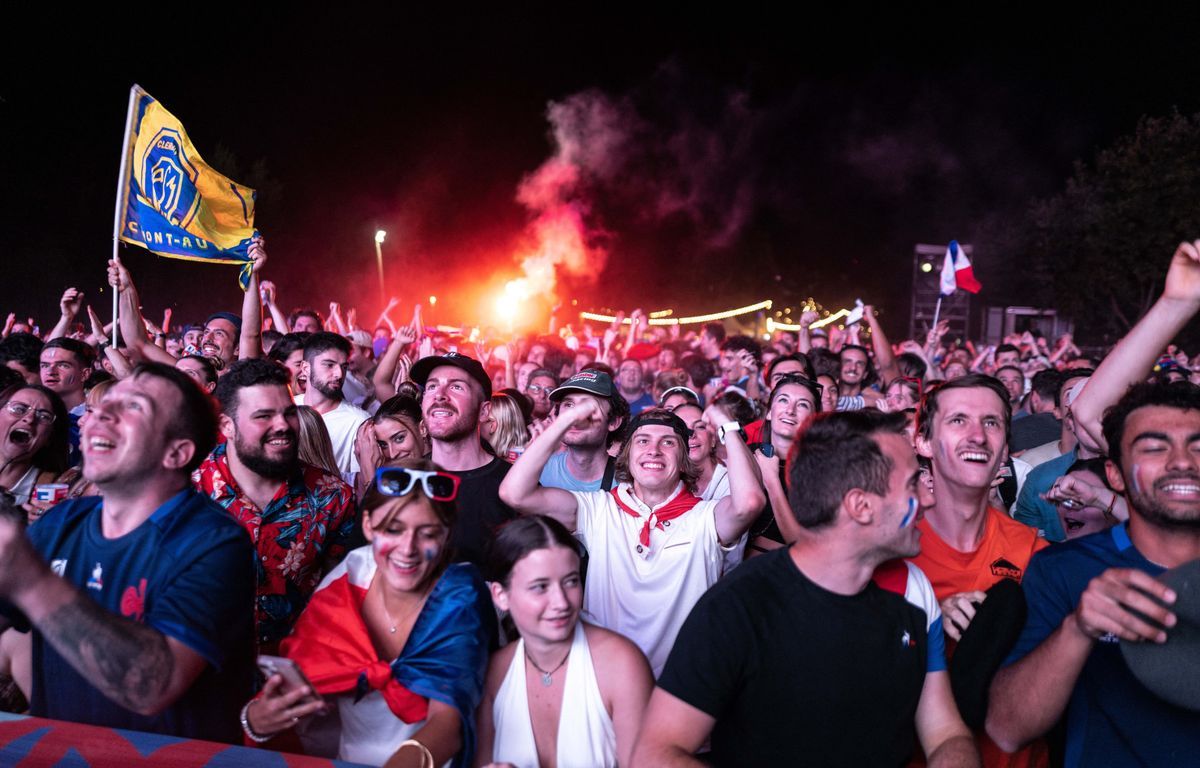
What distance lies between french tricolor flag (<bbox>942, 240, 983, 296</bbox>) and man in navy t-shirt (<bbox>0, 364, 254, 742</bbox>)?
12238mm

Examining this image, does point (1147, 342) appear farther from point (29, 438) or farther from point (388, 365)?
point (388, 365)

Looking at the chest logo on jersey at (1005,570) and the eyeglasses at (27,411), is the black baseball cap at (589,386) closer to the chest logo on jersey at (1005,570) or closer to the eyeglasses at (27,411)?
the chest logo on jersey at (1005,570)

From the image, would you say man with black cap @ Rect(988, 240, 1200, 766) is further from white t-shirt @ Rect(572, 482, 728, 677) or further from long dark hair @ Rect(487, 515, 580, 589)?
long dark hair @ Rect(487, 515, 580, 589)

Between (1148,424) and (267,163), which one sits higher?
(267,163)

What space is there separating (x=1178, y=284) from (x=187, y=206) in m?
6.97

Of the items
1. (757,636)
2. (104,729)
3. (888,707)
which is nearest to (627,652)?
(757,636)

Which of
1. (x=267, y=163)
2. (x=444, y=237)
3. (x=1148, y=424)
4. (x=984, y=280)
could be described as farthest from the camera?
(x=444, y=237)

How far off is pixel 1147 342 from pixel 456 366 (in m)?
3.51

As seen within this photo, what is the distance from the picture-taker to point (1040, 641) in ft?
9.27

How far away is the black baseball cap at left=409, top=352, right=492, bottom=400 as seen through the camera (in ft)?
17.0

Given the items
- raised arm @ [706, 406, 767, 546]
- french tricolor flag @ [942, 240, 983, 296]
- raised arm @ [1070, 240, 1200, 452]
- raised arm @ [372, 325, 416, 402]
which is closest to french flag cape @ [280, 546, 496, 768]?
raised arm @ [706, 406, 767, 546]

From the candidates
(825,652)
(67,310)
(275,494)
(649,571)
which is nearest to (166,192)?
(67,310)

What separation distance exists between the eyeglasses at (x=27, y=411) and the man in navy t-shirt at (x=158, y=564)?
7.21 feet

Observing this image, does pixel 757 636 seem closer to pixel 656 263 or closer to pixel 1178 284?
pixel 1178 284
